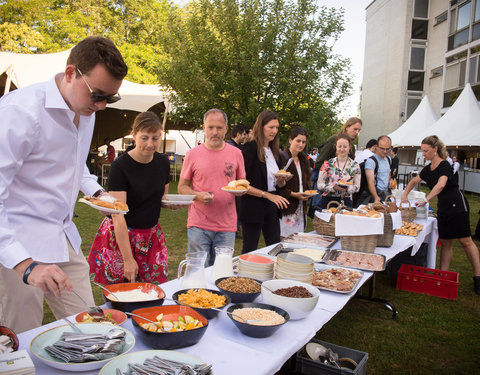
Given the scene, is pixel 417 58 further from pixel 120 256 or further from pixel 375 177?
pixel 120 256

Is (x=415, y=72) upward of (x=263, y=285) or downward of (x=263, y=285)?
upward

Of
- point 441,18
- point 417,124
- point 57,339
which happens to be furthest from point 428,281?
point 441,18

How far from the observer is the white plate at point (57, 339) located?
1126mm

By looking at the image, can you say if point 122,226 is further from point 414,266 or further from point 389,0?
point 389,0

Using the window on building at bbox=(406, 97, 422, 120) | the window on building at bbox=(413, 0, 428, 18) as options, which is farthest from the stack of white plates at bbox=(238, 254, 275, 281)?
the window on building at bbox=(413, 0, 428, 18)

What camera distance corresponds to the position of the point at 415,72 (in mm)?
21797

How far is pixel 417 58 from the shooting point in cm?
2175

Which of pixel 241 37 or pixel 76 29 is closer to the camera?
pixel 241 37

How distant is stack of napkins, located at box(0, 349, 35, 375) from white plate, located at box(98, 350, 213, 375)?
0.61 feet

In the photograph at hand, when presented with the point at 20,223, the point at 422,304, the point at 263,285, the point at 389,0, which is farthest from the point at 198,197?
the point at 389,0

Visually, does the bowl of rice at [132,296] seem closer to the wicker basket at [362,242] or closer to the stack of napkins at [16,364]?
the stack of napkins at [16,364]

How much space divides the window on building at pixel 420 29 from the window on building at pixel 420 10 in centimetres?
39

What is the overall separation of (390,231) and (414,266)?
168 centimetres

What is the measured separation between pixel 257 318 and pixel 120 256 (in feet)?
4.28
